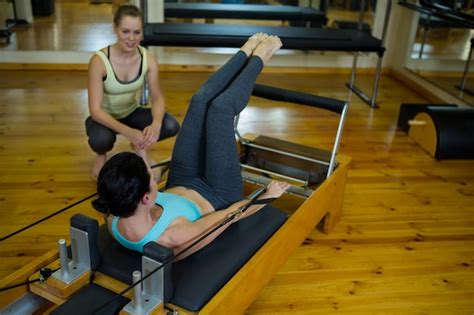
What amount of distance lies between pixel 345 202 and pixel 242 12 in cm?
196

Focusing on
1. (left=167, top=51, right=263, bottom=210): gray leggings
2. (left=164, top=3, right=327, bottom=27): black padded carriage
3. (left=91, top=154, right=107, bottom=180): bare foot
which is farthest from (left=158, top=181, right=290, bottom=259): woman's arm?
(left=164, top=3, right=327, bottom=27): black padded carriage

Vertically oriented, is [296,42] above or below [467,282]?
above

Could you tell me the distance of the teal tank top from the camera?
51.9 inches

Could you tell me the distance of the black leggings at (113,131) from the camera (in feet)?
7.35

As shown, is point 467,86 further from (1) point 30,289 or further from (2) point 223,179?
(1) point 30,289

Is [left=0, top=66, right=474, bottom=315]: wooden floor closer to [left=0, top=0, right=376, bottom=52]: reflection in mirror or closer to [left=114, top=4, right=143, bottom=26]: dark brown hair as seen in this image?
[left=0, top=0, right=376, bottom=52]: reflection in mirror

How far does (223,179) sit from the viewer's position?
164cm

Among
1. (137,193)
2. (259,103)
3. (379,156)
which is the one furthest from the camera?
(259,103)

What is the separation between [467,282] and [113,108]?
1621 mm

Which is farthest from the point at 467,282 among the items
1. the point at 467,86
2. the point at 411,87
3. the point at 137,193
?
the point at 411,87

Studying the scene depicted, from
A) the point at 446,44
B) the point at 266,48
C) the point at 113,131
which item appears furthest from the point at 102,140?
the point at 446,44

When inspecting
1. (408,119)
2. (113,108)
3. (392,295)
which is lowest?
(392,295)

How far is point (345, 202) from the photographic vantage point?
2342mm

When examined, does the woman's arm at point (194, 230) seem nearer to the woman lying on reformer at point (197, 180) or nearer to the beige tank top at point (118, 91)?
the woman lying on reformer at point (197, 180)
